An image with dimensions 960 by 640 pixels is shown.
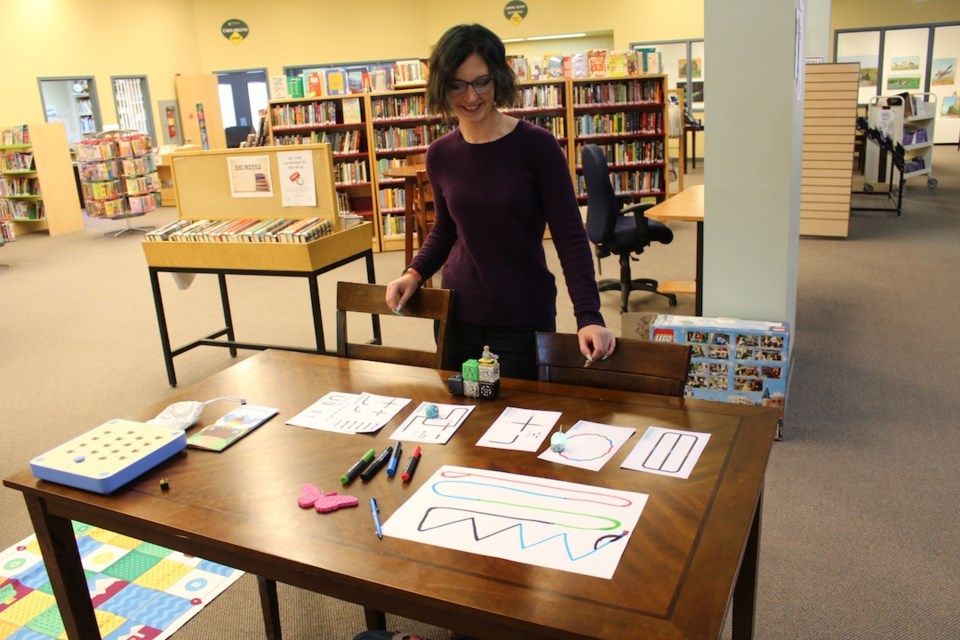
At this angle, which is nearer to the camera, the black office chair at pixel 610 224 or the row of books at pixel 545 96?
the black office chair at pixel 610 224

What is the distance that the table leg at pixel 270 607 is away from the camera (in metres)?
2.09

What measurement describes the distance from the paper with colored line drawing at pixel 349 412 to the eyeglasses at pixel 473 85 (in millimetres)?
792

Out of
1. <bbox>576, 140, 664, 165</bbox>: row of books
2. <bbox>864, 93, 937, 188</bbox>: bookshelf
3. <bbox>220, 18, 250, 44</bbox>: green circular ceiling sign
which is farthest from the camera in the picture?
<bbox>220, 18, 250, 44</bbox>: green circular ceiling sign

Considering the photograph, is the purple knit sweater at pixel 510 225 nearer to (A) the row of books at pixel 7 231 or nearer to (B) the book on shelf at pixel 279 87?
(B) the book on shelf at pixel 279 87

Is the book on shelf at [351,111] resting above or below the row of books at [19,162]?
above

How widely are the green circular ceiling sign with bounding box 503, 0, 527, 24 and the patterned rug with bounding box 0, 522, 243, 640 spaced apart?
12921mm

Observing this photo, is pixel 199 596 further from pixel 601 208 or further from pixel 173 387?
pixel 601 208

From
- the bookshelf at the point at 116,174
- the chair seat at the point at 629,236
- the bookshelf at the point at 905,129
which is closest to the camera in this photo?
the chair seat at the point at 629,236

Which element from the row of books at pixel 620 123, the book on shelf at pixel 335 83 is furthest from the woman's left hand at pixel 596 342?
the book on shelf at pixel 335 83

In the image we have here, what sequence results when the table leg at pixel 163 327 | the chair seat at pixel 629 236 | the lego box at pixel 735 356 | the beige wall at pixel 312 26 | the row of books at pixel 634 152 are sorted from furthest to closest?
the beige wall at pixel 312 26, the row of books at pixel 634 152, the chair seat at pixel 629 236, the table leg at pixel 163 327, the lego box at pixel 735 356

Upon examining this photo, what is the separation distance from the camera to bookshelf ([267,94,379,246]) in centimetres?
790

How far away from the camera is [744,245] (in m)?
3.47

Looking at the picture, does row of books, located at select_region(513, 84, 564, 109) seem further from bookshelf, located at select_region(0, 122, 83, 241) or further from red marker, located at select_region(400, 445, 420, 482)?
red marker, located at select_region(400, 445, 420, 482)

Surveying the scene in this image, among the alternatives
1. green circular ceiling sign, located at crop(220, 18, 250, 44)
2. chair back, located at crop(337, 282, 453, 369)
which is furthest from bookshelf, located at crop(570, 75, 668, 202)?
green circular ceiling sign, located at crop(220, 18, 250, 44)
